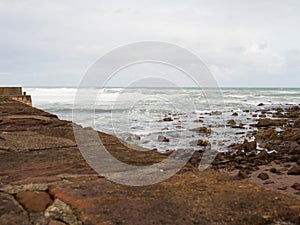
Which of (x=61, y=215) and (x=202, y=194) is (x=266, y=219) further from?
(x=61, y=215)

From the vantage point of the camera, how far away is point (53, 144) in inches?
81.6

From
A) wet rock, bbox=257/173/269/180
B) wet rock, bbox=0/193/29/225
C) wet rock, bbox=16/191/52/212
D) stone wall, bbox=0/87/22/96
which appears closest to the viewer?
wet rock, bbox=0/193/29/225

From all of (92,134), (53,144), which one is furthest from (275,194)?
(92,134)

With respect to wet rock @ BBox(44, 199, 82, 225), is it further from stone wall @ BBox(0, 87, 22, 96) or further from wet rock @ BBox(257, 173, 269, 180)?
stone wall @ BBox(0, 87, 22, 96)

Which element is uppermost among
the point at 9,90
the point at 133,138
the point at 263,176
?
the point at 9,90

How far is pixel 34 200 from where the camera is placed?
110 cm

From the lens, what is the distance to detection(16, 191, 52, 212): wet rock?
1049 millimetres

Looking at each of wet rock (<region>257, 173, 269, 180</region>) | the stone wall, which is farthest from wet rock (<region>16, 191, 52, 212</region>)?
the stone wall

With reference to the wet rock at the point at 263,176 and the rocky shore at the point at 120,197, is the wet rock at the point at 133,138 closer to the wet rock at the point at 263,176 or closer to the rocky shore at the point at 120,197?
the wet rock at the point at 263,176

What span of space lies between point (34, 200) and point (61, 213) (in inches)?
6.1

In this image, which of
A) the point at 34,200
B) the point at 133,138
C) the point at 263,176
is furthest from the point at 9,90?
the point at 34,200

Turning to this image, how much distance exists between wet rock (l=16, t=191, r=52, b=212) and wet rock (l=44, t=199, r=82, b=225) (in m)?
0.03

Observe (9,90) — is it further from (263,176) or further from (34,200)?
(34,200)

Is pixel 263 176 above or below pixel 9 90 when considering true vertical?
below
